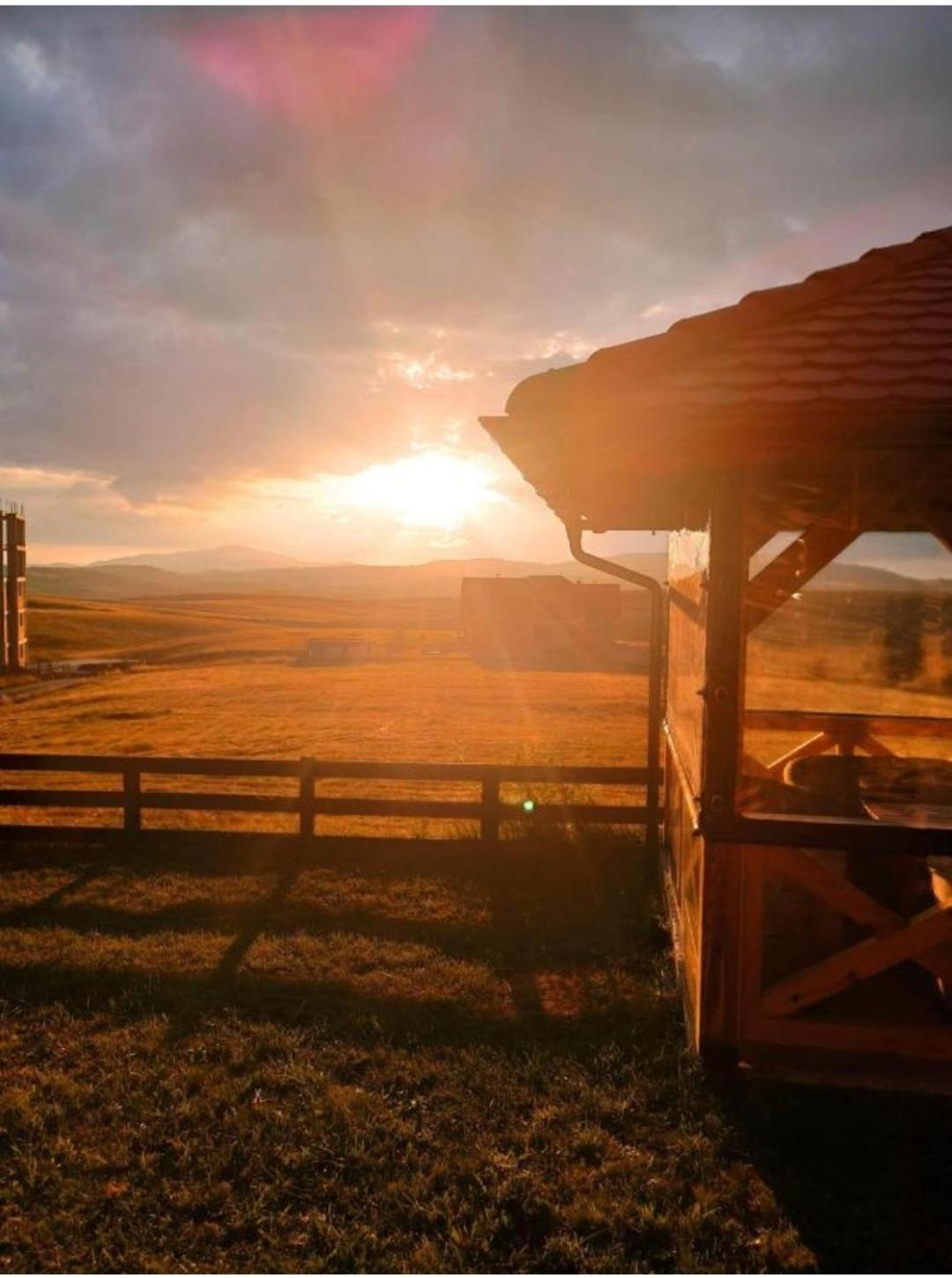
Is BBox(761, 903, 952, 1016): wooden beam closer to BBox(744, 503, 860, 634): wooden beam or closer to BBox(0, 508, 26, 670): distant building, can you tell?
BBox(744, 503, 860, 634): wooden beam

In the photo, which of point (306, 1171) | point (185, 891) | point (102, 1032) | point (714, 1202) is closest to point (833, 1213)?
point (714, 1202)

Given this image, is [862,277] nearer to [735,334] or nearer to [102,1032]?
[735,334]

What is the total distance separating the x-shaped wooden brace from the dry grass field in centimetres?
64

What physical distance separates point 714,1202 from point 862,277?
16.5 feet

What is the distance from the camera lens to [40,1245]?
11.3 ft

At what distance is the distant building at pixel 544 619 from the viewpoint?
150 feet

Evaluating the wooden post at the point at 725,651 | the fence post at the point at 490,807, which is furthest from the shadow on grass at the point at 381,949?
the wooden post at the point at 725,651

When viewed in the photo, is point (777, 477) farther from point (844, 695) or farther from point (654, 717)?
point (844, 695)

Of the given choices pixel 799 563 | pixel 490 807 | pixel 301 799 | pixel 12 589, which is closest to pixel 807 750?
pixel 799 563

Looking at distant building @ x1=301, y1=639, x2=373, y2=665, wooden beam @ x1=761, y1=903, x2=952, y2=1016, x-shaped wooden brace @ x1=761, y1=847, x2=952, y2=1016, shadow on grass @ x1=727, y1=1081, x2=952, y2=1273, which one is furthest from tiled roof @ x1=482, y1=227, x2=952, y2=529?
distant building @ x1=301, y1=639, x2=373, y2=665

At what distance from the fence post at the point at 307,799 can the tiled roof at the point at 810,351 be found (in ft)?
18.0

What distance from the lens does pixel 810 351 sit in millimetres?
4426

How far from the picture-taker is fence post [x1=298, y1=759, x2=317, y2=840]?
888 cm

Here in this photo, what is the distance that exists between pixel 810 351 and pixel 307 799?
6.83m
